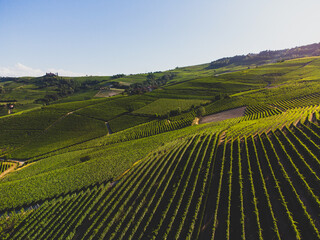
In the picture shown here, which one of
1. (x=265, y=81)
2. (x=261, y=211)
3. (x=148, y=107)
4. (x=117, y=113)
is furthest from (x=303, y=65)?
(x=261, y=211)

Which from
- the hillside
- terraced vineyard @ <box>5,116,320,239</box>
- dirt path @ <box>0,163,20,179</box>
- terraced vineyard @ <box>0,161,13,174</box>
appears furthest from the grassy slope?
dirt path @ <box>0,163,20,179</box>

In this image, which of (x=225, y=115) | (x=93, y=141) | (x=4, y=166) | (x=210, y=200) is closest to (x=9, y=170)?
(x=4, y=166)

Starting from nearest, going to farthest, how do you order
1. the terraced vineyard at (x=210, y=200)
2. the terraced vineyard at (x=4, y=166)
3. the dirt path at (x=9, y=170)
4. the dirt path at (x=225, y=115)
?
the terraced vineyard at (x=210, y=200) < the dirt path at (x=9, y=170) < the terraced vineyard at (x=4, y=166) < the dirt path at (x=225, y=115)

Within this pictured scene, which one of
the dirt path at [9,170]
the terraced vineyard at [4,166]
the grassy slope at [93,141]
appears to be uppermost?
the grassy slope at [93,141]

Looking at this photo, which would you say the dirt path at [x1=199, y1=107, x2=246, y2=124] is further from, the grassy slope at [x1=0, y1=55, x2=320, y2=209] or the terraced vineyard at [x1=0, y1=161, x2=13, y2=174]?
the terraced vineyard at [x1=0, y1=161, x2=13, y2=174]

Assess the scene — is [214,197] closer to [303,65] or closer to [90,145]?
[90,145]

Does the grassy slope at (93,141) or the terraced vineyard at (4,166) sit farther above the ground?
the grassy slope at (93,141)

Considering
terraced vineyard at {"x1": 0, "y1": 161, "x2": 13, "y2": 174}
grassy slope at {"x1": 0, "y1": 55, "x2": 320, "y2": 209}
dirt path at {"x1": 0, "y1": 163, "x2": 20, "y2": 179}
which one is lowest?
dirt path at {"x1": 0, "y1": 163, "x2": 20, "y2": 179}

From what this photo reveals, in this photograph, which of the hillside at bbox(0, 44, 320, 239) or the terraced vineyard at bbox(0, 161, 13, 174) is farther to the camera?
the terraced vineyard at bbox(0, 161, 13, 174)

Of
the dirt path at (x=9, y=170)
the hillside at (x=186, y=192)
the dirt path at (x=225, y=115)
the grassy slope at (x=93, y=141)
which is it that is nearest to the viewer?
the hillside at (x=186, y=192)

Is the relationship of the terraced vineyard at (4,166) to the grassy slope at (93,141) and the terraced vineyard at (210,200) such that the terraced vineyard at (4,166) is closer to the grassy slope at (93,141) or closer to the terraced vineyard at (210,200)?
the grassy slope at (93,141)

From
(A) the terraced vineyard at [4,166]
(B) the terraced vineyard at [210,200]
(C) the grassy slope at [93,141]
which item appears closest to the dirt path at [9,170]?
(A) the terraced vineyard at [4,166]
